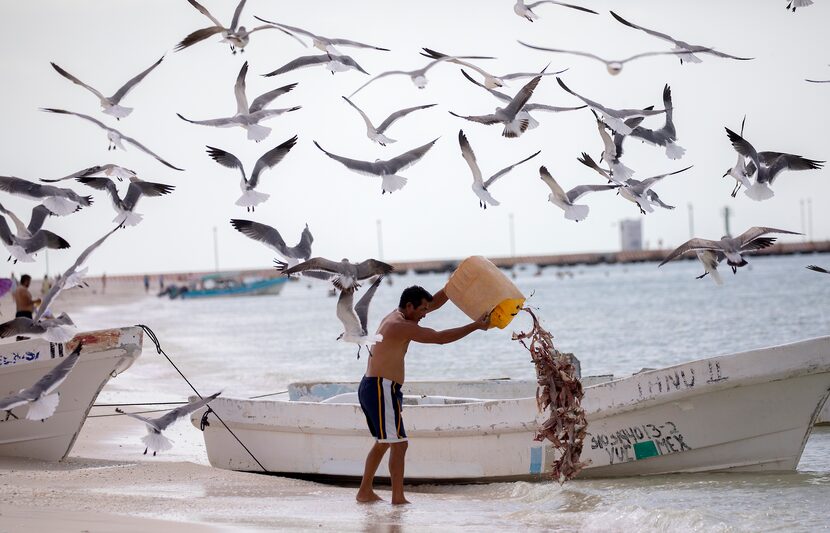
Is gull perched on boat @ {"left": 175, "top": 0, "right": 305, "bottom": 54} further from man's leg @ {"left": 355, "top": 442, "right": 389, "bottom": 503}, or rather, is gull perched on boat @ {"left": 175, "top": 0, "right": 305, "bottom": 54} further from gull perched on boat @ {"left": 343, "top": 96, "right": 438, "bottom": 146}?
man's leg @ {"left": 355, "top": 442, "right": 389, "bottom": 503}

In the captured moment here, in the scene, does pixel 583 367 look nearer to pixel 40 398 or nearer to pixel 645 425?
pixel 645 425

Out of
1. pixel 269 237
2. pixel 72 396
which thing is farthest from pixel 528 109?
pixel 72 396

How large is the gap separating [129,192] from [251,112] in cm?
137

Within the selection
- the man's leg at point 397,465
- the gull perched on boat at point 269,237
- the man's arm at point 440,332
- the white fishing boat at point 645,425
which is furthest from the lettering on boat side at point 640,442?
the gull perched on boat at point 269,237

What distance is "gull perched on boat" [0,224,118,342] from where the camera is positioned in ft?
30.3

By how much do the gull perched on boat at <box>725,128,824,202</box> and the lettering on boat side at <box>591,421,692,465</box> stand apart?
222 cm

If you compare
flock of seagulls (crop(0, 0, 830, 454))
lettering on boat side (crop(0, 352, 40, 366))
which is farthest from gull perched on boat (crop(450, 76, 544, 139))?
lettering on boat side (crop(0, 352, 40, 366))

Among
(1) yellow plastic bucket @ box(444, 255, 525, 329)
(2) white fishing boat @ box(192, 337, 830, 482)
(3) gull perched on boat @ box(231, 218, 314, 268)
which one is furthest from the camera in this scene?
(2) white fishing boat @ box(192, 337, 830, 482)

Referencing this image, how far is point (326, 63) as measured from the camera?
9.56 m

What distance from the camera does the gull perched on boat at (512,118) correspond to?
1001 centimetres

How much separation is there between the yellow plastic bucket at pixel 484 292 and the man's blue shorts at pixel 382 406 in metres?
0.82

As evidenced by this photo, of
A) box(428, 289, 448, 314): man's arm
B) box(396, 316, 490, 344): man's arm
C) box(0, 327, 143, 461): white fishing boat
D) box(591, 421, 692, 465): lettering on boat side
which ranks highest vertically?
box(428, 289, 448, 314): man's arm

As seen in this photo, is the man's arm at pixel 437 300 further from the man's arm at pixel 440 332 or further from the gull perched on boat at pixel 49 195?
the gull perched on boat at pixel 49 195

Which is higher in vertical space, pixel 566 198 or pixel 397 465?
pixel 566 198
